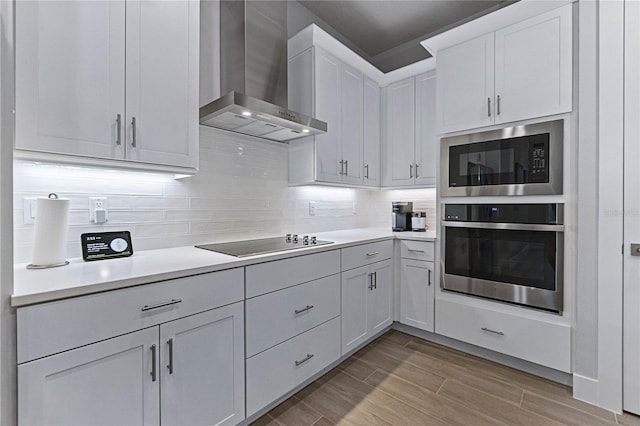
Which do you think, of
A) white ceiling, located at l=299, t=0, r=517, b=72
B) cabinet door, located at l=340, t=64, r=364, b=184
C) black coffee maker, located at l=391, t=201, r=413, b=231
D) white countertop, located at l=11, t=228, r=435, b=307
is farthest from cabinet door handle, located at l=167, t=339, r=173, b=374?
white ceiling, located at l=299, t=0, r=517, b=72

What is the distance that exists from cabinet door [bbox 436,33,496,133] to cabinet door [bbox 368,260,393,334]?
4.27 feet

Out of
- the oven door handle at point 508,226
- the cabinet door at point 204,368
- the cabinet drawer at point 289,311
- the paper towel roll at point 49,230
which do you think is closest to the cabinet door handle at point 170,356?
the cabinet door at point 204,368

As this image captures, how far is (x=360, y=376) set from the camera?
2064 millimetres

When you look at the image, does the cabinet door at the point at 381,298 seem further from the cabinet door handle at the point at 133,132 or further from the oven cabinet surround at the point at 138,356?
the cabinet door handle at the point at 133,132

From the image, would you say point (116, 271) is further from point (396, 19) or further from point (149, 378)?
point (396, 19)

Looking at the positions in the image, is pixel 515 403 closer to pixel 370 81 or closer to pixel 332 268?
pixel 332 268

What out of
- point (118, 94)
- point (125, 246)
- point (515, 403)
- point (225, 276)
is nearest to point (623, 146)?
point (515, 403)

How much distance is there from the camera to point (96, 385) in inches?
41.3

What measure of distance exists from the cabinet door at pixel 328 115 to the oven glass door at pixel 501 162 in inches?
38.7

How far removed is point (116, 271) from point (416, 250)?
87.5 inches

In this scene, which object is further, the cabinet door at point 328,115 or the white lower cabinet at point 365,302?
the cabinet door at point 328,115

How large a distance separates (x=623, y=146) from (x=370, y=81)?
2029mm

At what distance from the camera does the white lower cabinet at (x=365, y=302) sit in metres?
2.19

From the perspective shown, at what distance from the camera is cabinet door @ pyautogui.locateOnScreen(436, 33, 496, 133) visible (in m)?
2.23
